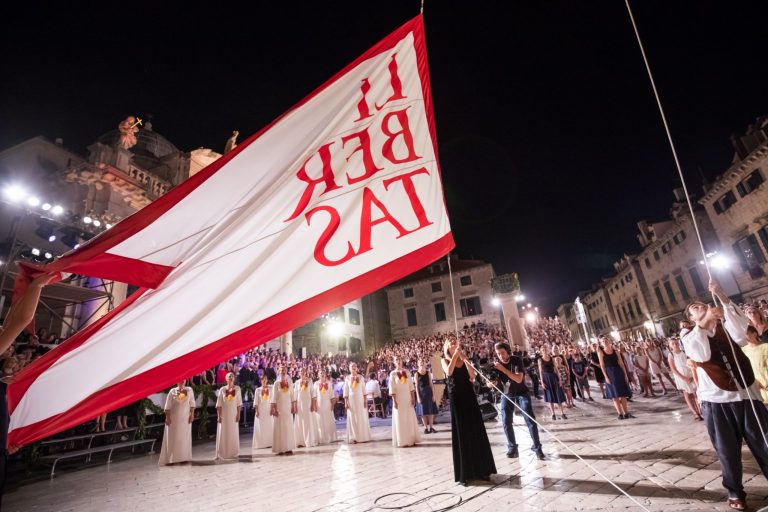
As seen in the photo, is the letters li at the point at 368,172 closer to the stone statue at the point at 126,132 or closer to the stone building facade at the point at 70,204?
the stone building facade at the point at 70,204

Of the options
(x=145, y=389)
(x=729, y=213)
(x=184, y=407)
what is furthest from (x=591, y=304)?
(x=145, y=389)

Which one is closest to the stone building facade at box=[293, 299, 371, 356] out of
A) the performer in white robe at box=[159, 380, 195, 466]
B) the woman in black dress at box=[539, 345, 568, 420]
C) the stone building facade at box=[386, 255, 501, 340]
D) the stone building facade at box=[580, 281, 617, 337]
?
the stone building facade at box=[386, 255, 501, 340]

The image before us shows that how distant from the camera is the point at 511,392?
668 cm

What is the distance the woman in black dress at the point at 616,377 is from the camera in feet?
29.9

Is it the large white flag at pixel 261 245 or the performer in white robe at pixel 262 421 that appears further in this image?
the performer in white robe at pixel 262 421

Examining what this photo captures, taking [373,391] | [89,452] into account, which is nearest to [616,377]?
[373,391]

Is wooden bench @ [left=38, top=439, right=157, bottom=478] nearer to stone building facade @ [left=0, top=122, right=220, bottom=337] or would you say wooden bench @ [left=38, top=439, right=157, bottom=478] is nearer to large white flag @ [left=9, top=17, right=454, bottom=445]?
stone building facade @ [left=0, top=122, right=220, bottom=337]

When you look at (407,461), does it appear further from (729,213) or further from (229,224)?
(729,213)

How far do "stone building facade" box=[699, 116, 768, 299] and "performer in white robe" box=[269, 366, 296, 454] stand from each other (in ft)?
94.7

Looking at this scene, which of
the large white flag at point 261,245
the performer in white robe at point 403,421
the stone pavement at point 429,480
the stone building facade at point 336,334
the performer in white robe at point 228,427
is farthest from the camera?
the stone building facade at point 336,334

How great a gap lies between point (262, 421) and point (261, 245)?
10.2 metres

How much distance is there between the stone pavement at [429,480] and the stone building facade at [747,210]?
21494 millimetres

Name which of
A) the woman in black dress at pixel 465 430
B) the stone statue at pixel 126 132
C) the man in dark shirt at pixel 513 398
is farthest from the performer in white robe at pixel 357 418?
the stone statue at pixel 126 132

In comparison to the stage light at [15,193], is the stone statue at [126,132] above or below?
above
